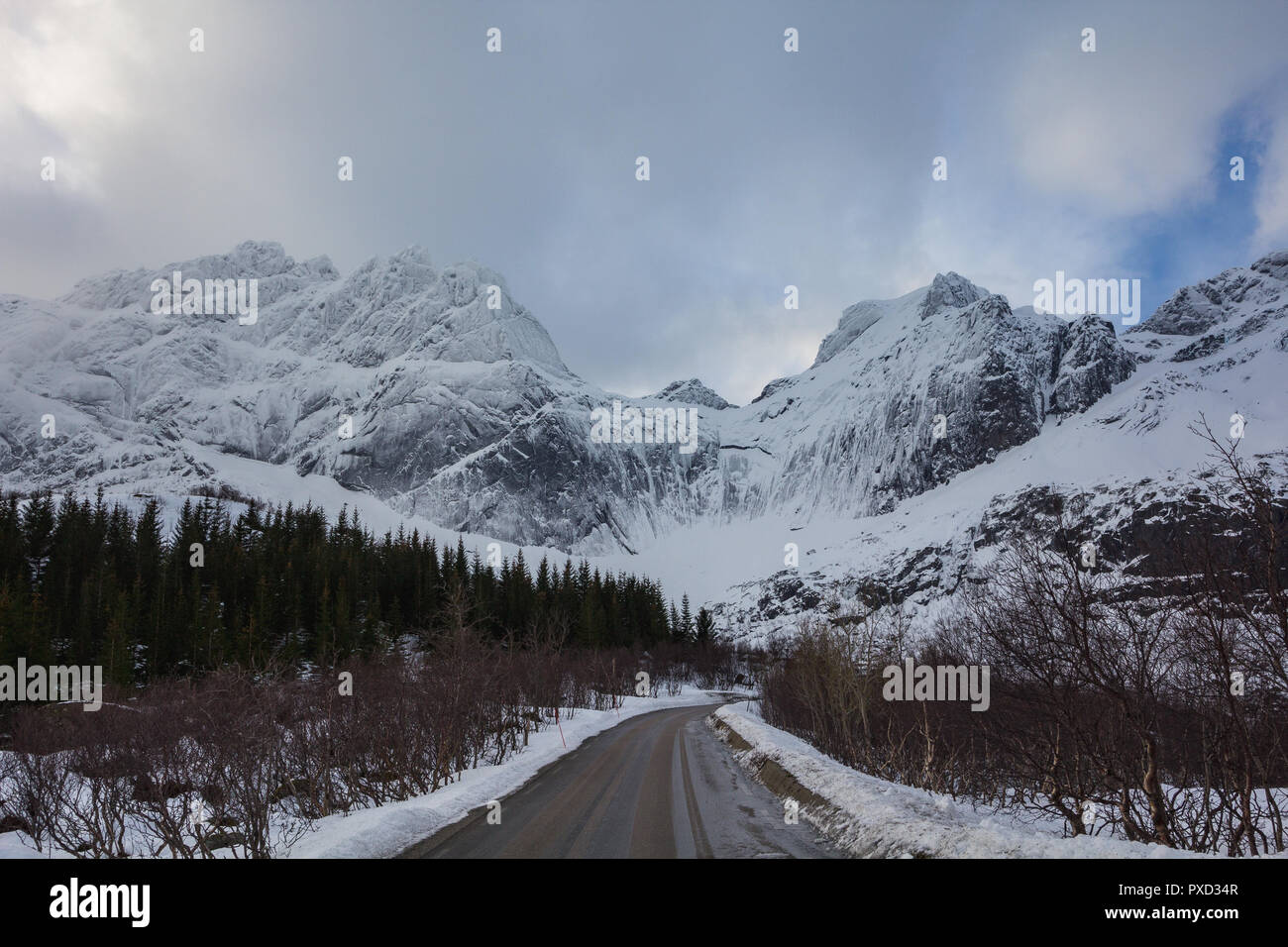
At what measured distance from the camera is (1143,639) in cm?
1184

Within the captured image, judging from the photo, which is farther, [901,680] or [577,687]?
[577,687]

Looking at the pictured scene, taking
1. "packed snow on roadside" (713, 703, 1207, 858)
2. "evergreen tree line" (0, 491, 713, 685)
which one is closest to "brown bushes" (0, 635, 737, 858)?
"evergreen tree line" (0, 491, 713, 685)

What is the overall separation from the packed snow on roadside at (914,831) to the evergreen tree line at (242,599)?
1876 centimetres

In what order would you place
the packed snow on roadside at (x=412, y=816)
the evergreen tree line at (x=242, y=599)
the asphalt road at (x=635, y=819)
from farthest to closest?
the evergreen tree line at (x=242, y=599), the asphalt road at (x=635, y=819), the packed snow on roadside at (x=412, y=816)

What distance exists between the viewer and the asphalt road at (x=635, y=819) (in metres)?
10.4

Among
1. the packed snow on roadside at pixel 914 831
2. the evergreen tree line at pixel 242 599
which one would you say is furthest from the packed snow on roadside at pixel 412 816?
the evergreen tree line at pixel 242 599

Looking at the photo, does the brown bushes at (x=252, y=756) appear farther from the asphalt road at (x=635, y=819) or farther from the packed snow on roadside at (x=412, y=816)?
the asphalt road at (x=635, y=819)

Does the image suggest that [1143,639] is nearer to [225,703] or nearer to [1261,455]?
[225,703]

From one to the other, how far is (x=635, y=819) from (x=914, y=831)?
5.49 m

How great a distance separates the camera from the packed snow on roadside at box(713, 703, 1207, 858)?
7.67 metres

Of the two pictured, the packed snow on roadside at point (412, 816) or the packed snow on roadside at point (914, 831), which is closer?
the packed snow on roadside at point (914, 831)

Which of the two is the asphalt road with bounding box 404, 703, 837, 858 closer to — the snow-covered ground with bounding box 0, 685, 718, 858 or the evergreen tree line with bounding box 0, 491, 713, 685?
the snow-covered ground with bounding box 0, 685, 718, 858
